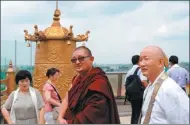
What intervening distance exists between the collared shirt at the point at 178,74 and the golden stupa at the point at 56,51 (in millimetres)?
2310

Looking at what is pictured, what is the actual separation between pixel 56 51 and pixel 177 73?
279cm

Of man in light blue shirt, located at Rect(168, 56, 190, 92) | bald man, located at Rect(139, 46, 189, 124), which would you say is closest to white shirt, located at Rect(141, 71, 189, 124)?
bald man, located at Rect(139, 46, 189, 124)

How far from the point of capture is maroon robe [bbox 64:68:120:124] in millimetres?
3246

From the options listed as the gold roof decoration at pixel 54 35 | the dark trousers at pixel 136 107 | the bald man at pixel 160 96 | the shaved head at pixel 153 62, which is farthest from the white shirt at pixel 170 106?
the gold roof decoration at pixel 54 35

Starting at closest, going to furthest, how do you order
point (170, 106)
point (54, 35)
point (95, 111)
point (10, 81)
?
1. point (170, 106)
2. point (95, 111)
3. point (54, 35)
4. point (10, 81)

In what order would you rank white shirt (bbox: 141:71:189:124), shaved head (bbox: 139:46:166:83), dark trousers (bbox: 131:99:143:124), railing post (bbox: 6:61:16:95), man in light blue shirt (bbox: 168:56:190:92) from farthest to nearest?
railing post (bbox: 6:61:16:95) → man in light blue shirt (bbox: 168:56:190:92) → dark trousers (bbox: 131:99:143:124) → shaved head (bbox: 139:46:166:83) → white shirt (bbox: 141:71:189:124)

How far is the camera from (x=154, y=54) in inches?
114

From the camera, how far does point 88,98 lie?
131 inches

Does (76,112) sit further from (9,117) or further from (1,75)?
(1,75)

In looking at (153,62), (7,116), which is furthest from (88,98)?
(7,116)

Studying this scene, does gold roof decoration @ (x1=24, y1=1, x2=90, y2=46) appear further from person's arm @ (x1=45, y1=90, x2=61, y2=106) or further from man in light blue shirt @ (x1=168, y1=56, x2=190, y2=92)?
person's arm @ (x1=45, y1=90, x2=61, y2=106)

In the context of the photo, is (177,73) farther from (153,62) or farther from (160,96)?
(160,96)

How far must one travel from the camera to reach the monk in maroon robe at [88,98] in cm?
325

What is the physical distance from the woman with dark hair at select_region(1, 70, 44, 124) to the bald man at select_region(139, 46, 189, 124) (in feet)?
6.38
